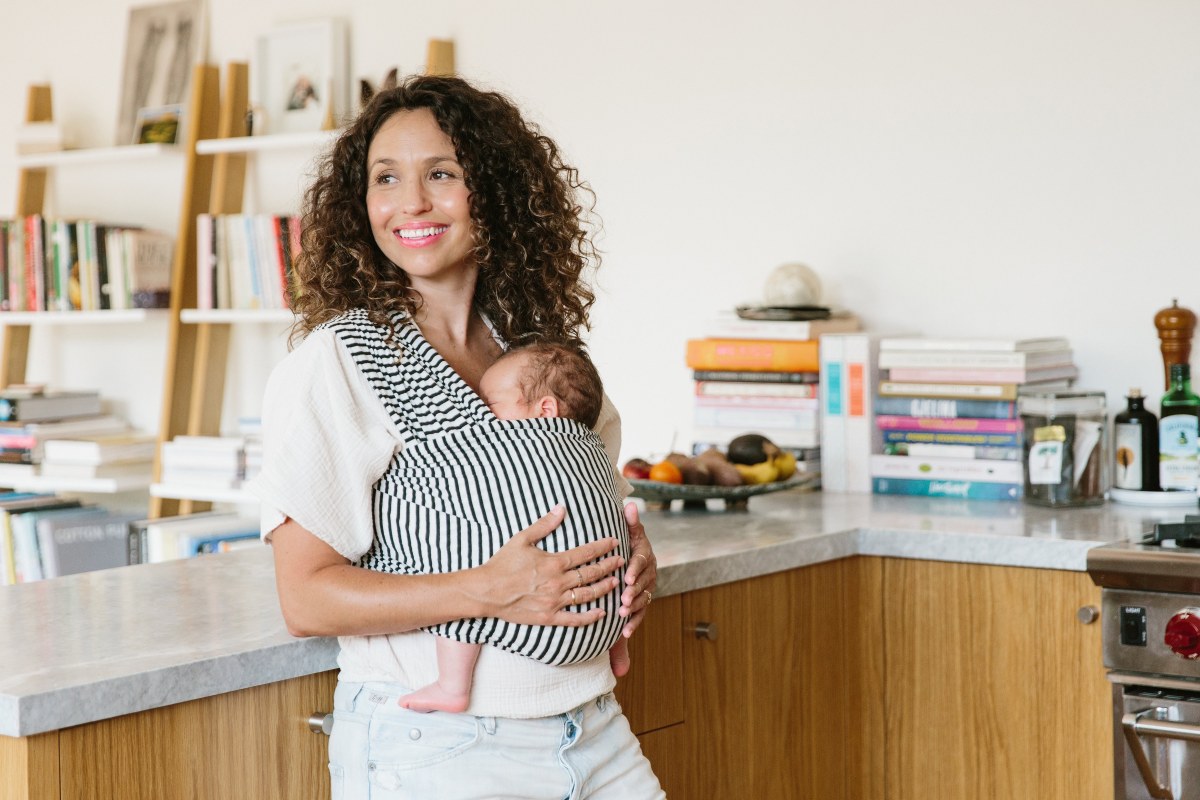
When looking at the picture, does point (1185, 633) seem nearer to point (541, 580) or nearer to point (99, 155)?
point (541, 580)

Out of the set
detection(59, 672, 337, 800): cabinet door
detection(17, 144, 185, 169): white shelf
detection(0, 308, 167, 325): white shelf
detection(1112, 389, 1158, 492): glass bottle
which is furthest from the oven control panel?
detection(17, 144, 185, 169): white shelf

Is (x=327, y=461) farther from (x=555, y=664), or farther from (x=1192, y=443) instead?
(x=1192, y=443)

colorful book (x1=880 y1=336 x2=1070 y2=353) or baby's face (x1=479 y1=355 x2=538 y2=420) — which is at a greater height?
colorful book (x1=880 y1=336 x2=1070 y2=353)

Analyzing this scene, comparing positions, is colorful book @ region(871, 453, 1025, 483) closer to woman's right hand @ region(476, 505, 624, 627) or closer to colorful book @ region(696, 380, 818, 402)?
colorful book @ region(696, 380, 818, 402)

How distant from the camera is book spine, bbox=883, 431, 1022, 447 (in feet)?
8.42

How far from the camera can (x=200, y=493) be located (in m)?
3.64

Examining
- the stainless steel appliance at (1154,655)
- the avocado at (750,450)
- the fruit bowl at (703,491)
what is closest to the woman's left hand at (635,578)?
the stainless steel appliance at (1154,655)

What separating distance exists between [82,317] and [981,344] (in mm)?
2397

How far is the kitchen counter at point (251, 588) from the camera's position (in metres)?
1.29

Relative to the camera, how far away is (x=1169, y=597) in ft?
6.34

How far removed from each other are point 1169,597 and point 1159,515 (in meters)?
0.44

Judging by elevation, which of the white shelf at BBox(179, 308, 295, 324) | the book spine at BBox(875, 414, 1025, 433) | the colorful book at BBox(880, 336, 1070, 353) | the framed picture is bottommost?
the book spine at BBox(875, 414, 1025, 433)

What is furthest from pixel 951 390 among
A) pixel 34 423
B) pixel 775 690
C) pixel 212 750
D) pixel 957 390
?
pixel 34 423

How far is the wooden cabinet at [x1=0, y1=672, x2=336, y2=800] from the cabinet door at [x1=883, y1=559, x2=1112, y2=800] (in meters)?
1.07
